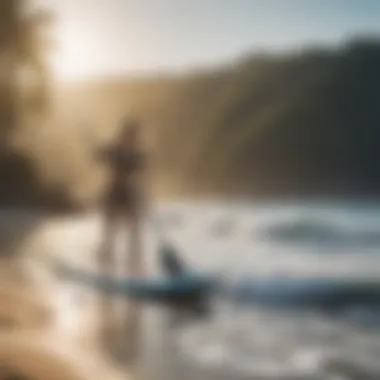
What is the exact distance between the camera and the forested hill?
1173 mm

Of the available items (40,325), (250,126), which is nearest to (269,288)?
(250,126)

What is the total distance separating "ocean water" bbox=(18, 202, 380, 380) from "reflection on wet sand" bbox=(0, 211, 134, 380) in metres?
0.04

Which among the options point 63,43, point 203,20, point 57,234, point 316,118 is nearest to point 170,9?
point 203,20

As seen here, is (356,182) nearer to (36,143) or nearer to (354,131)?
(354,131)

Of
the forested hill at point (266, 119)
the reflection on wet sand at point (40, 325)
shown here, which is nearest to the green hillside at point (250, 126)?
A: the forested hill at point (266, 119)

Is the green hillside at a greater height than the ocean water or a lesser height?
greater

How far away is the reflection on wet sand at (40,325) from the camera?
1.11 meters

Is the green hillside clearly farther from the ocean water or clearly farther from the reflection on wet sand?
the reflection on wet sand

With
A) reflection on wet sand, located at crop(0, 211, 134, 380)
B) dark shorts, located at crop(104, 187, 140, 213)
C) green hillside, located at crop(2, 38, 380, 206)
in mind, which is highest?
green hillside, located at crop(2, 38, 380, 206)

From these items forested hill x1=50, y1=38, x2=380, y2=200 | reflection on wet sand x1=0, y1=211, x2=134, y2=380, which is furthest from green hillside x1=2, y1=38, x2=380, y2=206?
reflection on wet sand x1=0, y1=211, x2=134, y2=380

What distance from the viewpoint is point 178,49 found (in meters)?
1.19

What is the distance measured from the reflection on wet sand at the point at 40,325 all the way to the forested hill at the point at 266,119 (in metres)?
0.27

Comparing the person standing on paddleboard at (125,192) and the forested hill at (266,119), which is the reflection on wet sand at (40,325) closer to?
the person standing on paddleboard at (125,192)

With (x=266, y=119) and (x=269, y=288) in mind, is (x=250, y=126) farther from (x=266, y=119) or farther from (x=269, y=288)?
(x=269, y=288)
